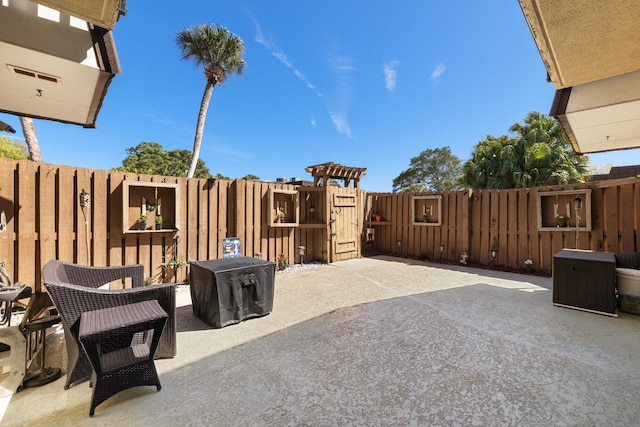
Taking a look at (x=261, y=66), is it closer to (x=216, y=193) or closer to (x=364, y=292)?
(x=216, y=193)

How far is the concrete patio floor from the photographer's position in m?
1.57

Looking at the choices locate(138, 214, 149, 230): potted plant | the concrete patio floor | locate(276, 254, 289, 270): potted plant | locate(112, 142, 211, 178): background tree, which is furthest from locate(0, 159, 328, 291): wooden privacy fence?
locate(112, 142, 211, 178): background tree

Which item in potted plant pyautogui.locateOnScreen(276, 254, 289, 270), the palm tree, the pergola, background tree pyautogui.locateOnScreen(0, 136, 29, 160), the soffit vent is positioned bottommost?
potted plant pyautogui.locateOnScreen(276, 254, 289, 270)

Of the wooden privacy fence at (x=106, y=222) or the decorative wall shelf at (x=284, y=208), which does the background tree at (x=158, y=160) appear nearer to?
the decorative wall shelf at (x=284, y=208)

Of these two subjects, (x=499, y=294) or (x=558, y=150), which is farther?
(x=558, y=150)

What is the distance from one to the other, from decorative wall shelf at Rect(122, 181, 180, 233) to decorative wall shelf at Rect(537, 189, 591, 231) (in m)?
7.72

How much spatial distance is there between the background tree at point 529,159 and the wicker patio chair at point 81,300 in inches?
451

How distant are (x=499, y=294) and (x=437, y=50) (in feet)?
26.6

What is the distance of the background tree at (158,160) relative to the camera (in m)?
22.6

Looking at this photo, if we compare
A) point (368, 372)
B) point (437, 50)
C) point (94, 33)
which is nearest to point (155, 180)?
point (94, 33)

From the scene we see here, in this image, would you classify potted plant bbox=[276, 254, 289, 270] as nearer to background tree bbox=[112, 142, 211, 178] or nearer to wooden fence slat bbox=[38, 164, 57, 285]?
wooden fence slat bbox=[38, 164, 57, 285]

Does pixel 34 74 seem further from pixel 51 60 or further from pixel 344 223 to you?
pixel 344 223

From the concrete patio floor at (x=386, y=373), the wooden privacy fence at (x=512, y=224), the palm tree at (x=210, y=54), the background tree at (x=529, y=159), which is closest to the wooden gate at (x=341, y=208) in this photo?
the wooden privacy fence at (x=512, y=224)

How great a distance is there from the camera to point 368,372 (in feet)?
6.64
